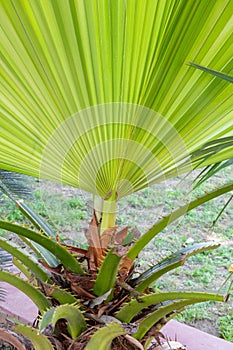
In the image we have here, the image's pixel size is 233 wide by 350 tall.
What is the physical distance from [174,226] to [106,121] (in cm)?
38

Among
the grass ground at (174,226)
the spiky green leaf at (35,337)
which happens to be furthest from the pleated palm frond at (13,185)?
the spiky green leaf at (35,337)

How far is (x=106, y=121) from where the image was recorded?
2.36ft

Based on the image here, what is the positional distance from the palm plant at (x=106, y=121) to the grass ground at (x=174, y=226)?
0.13 feet

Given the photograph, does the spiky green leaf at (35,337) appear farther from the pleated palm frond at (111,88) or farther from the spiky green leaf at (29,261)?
the pleated palm frond at (111,88)

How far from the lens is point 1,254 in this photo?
4.08 feet

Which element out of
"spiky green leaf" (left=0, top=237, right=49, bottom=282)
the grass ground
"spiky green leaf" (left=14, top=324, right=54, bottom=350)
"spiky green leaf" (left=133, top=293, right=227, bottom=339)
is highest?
the grass ground

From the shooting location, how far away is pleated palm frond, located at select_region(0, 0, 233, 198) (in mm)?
614

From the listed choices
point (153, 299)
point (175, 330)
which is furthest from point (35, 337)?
point (175, 330)

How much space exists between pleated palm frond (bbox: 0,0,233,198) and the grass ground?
0.17 feet

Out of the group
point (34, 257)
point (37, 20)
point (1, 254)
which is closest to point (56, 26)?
point (37, 20)

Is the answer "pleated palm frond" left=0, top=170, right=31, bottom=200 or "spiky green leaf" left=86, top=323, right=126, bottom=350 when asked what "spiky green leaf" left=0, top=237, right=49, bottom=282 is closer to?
"spiky green leaf" left=86, top=323, right=126, bottom=350

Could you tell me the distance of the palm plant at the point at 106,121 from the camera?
624 millimetres

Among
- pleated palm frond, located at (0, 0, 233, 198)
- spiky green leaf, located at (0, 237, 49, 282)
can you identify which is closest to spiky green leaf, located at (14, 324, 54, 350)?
spiky green leaf, located at (0, 237, 49, 282)

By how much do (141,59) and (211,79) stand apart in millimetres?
120
